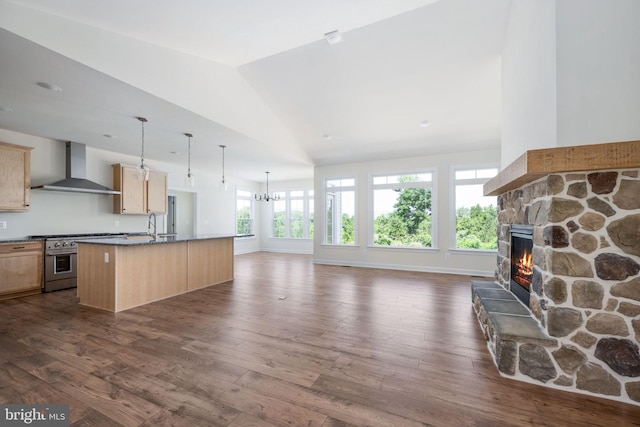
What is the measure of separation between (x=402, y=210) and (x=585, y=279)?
15.2 feet

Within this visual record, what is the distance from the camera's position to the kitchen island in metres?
3.49

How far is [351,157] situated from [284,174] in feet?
9.58

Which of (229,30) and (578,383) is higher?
(229,30)

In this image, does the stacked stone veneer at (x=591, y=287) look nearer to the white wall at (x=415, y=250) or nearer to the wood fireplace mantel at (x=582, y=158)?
the wood fireplace mantel at (x=582, y=158)

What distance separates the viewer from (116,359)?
2.24 metres

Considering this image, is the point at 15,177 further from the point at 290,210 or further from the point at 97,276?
the point at 290,210

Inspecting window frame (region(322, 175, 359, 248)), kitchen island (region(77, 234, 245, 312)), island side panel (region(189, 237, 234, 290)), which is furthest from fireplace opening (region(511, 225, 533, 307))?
island side panel (region(189, 237, 234, 290))

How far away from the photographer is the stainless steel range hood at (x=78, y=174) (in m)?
4.82

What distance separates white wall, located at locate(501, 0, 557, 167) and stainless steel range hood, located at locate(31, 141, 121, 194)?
21.7 feet

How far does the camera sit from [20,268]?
410cm

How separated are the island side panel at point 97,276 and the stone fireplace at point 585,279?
4306mm

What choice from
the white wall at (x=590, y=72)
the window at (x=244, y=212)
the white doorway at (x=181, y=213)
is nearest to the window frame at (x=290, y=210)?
the window at (x=244, y=212)

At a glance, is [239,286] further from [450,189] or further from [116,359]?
[450,189]

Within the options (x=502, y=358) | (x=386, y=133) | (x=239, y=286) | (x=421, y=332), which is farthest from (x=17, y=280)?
(x=386, y=133)
